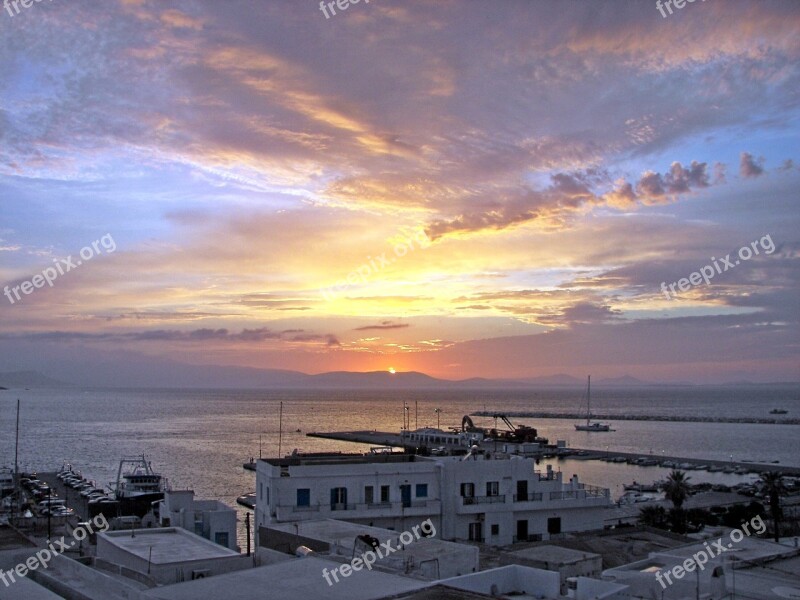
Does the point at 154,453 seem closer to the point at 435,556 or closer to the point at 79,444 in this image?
the point at 79,444

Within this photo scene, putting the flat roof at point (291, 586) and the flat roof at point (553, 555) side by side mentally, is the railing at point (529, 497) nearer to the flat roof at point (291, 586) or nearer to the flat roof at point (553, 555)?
the flat roof at point (553, 555)

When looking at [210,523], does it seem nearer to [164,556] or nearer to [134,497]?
[164,556]

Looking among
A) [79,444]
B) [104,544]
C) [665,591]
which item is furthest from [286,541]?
[79,444]

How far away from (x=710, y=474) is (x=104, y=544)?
91337 mm

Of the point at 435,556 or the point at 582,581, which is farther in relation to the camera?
the point at 435,556

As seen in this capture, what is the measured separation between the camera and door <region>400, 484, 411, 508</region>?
1348 inches

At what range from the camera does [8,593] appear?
1623 cm

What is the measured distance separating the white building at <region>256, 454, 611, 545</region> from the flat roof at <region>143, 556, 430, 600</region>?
1524 cm

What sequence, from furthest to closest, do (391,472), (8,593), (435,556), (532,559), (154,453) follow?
(154,453) → (391,472) → (532,559) → (435,556) → (8,593)

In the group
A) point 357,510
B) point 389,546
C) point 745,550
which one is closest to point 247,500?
point 357,510

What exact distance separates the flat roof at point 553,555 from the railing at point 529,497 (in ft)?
44.3

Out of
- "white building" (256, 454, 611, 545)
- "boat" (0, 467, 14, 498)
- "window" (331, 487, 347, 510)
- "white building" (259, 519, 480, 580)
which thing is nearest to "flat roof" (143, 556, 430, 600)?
"white building" (259, 519, 480, 580)

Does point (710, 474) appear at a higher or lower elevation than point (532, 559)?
lower

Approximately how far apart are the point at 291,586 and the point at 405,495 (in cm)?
1958
